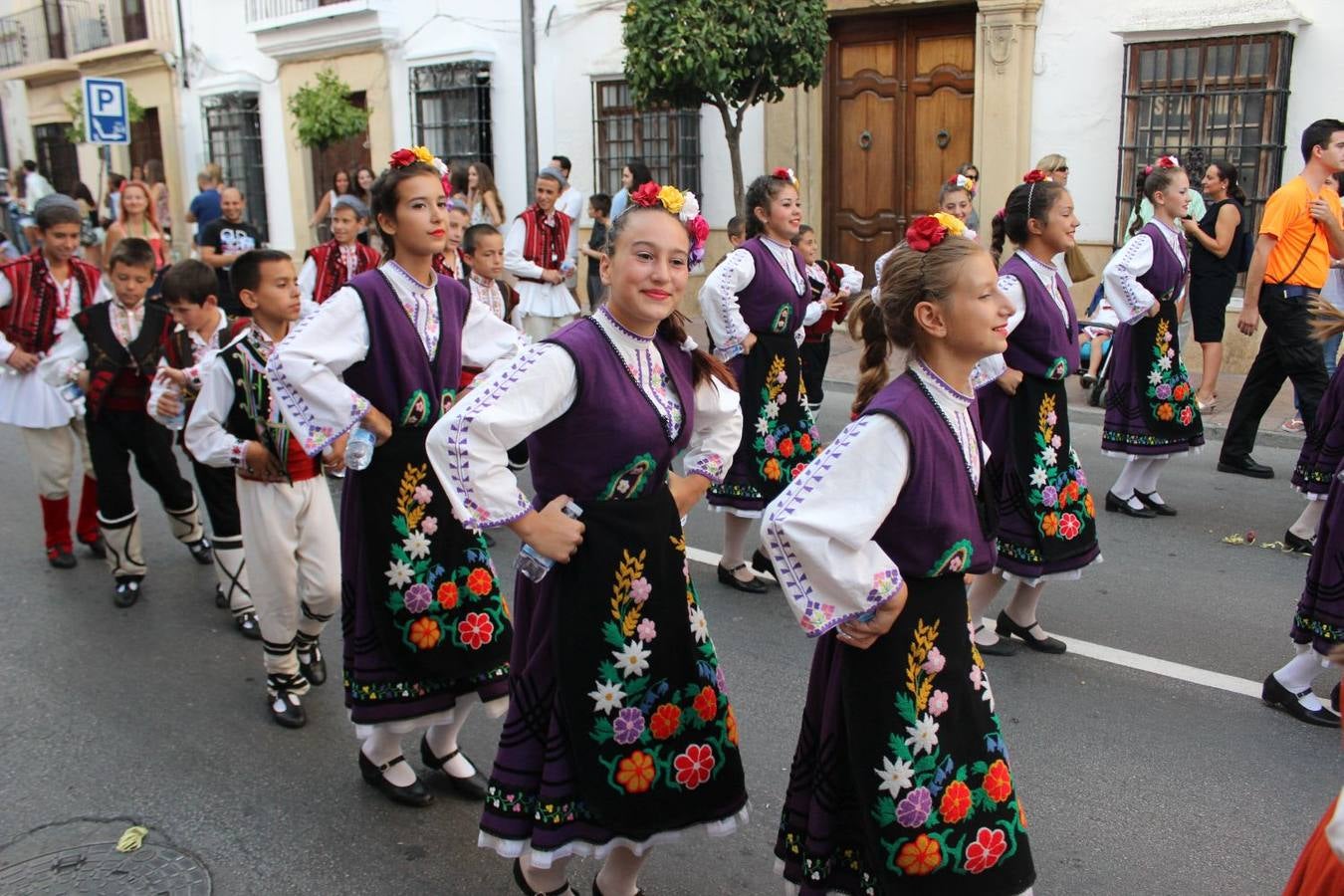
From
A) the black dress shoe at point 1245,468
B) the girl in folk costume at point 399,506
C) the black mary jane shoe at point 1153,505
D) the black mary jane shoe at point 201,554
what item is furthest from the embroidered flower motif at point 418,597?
the black dress shoe at point 1245,468

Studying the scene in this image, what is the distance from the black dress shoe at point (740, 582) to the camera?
5.80 meters

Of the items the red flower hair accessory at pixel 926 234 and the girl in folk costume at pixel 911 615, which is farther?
the red flower hair accessory at pixel 926 234

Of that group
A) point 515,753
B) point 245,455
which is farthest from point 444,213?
point 515,753

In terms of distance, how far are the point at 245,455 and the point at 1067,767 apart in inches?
116

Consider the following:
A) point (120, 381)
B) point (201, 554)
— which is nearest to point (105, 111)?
point (201, 554)

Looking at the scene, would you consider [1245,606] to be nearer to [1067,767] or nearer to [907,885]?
[1067,767]

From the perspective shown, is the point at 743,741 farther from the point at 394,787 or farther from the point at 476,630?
the point at 394,787

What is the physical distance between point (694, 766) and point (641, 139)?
43.0 feet

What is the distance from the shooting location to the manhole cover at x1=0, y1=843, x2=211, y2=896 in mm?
3438

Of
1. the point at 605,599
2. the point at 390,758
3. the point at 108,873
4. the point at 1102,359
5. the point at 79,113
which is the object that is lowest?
the point at 108,873

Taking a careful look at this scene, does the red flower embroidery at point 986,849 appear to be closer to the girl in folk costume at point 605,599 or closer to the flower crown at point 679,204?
the girl in folk costume at point 605,599

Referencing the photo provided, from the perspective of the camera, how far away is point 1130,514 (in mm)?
6902

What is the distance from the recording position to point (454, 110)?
17281 mm

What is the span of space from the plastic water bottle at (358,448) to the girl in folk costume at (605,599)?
0.85m
